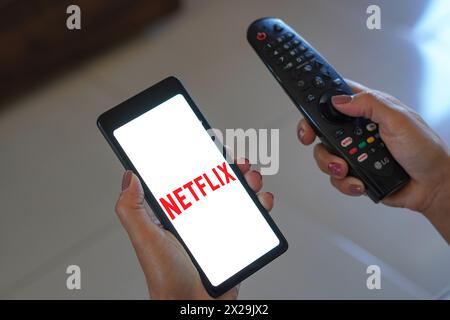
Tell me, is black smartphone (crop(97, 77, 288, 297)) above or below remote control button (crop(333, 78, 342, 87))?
below

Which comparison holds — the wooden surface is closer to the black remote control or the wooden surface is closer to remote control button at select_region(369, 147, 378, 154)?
the black remote control

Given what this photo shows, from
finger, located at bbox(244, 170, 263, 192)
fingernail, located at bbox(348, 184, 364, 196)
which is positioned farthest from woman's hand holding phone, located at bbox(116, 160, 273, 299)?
fingernail, located at bbox(348, 184, 364, 196)

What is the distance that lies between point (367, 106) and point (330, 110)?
45mm

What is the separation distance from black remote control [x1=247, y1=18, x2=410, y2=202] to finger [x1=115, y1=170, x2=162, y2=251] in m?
0.23

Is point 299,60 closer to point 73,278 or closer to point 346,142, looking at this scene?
point 346,142

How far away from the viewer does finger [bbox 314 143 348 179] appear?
809 mm

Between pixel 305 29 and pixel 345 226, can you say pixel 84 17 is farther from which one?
pixel 345 226

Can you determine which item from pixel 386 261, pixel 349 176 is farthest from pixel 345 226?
pixel 349 176

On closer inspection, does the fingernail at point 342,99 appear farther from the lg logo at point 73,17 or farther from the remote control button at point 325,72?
the lg logo at point 73,17

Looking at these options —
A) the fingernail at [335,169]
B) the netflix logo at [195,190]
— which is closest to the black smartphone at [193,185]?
the netflix logo at [195,190]

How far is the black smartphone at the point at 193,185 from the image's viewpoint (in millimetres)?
759

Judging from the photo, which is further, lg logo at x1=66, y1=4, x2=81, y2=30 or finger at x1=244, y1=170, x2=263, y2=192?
lg logo at x1=66, y1=4, x2=81, y2=30

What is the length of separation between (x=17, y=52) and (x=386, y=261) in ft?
2.27
